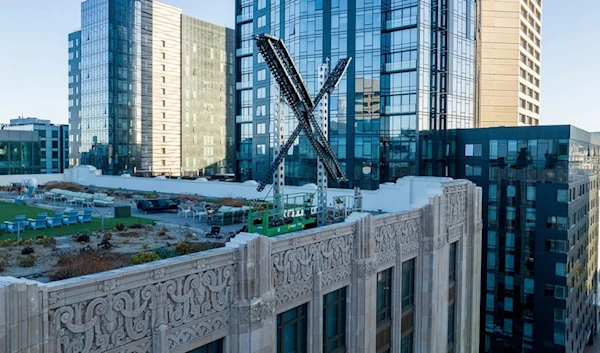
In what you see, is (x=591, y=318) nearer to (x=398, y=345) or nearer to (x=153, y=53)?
(x=398, y=345)

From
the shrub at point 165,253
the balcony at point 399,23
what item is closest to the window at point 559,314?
the balcony at point 399,23

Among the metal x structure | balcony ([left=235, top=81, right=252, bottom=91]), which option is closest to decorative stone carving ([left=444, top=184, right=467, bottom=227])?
the metal x structure

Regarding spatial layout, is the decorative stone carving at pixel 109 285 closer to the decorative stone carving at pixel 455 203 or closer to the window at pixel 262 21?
the decorative stone carving at pixel 455 203

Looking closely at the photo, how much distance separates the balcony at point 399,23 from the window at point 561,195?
1050 inches

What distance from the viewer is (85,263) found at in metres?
14.3

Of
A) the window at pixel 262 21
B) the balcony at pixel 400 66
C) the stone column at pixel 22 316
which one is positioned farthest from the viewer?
the window at pixel 262 21

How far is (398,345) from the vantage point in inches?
864

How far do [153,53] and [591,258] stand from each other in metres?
99.0

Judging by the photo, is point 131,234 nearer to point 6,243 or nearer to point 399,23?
point 6,243

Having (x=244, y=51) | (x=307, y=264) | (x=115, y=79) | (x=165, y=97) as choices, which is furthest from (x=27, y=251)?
(x=165, y=97)

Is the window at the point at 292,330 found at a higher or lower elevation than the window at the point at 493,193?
lower

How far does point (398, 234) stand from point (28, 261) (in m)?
15.0

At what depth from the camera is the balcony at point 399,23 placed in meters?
58.6

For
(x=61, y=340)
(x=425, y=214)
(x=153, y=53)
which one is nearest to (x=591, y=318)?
(x=425, y=214)
